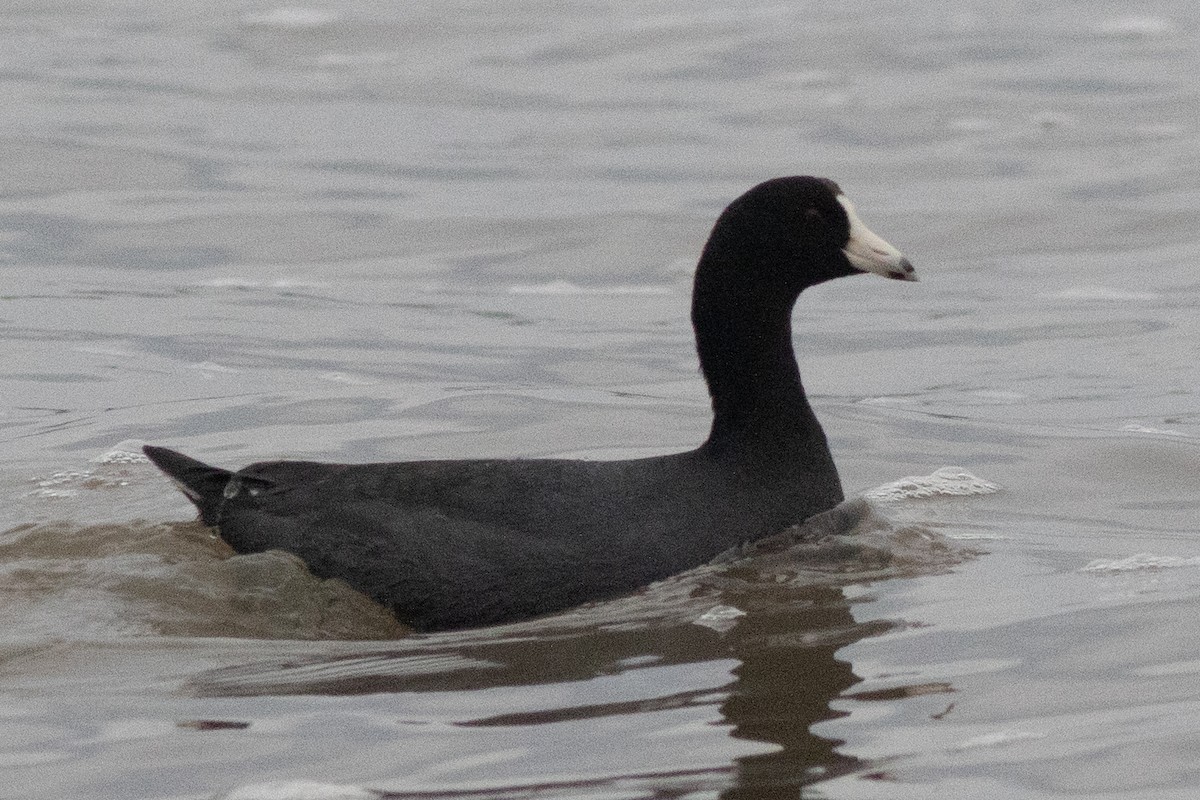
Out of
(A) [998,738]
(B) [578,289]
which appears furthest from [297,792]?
(B) [578,289]

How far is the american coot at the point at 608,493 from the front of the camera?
5355 millimetres

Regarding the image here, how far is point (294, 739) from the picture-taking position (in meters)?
4.39

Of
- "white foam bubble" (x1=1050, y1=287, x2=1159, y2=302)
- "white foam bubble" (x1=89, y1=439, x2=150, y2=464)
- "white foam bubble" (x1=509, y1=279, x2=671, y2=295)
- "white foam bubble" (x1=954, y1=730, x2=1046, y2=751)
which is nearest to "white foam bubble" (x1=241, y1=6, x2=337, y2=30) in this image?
"white foam bubble" (x1=509, y1=279, x2=671, y2=295)

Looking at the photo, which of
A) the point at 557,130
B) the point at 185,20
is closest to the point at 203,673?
the point at 557,130

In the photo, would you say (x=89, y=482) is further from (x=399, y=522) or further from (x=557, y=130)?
(x=557, y=130)

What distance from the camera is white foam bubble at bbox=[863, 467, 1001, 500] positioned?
22.8 feet

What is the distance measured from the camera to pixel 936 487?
704cm

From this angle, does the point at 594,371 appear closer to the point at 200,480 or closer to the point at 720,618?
the point at 200,480

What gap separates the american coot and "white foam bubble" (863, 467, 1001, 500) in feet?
3.15

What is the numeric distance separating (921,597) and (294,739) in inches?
76.2

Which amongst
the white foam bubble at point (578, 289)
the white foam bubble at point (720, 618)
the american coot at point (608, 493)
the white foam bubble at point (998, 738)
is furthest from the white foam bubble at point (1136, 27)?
the white foam bubble at point (998, 738)

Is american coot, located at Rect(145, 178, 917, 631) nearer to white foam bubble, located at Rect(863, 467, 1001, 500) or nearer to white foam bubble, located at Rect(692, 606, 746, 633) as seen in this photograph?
white foam bubble, located at Rect(692, 606, 746, 633)

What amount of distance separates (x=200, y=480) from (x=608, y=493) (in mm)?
1208

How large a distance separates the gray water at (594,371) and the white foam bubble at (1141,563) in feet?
0.12
